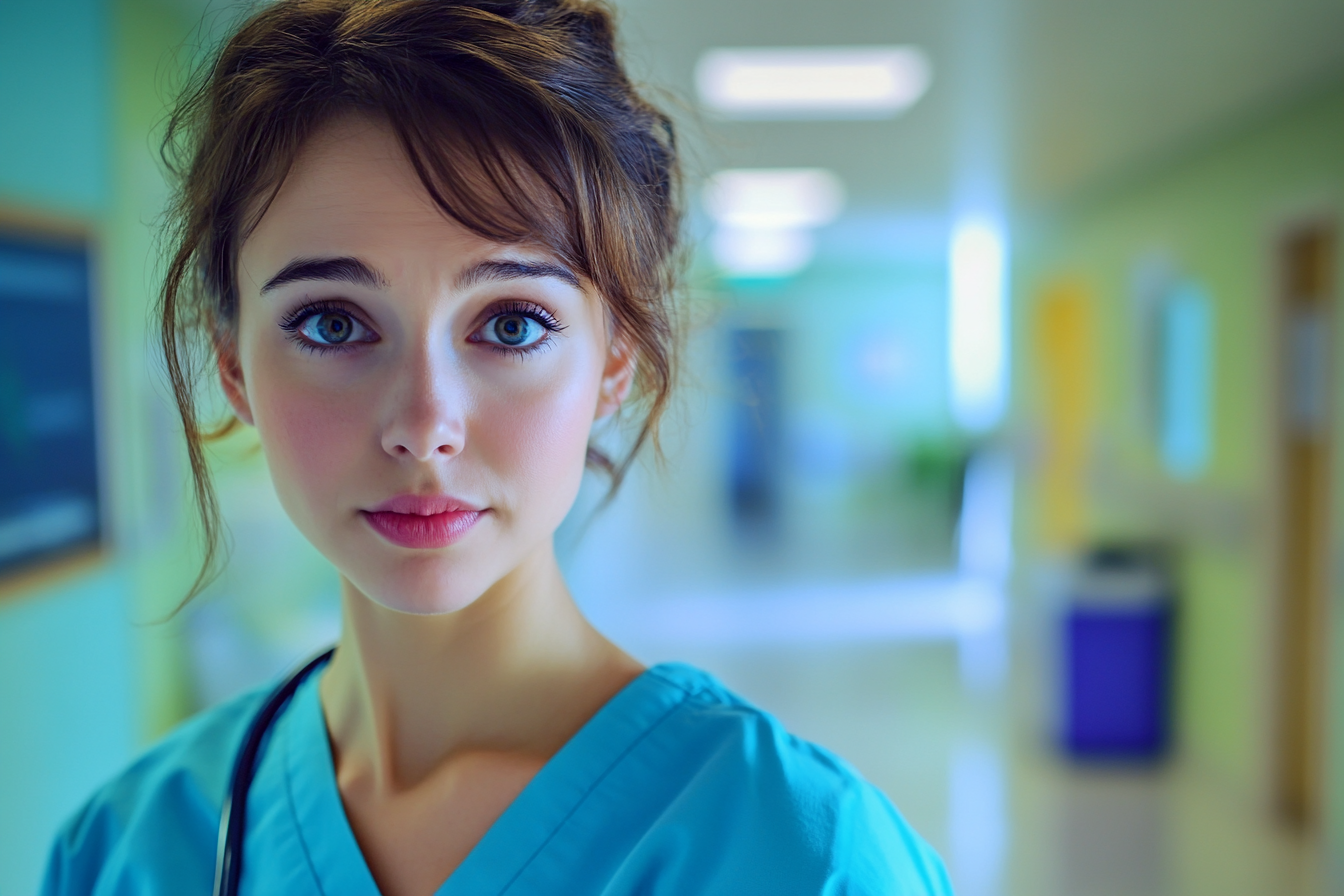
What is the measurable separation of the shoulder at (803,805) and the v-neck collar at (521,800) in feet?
0.11

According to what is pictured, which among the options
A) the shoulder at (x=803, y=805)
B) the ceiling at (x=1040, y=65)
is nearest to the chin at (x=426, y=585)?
the shoulder at (x=803, y=805)

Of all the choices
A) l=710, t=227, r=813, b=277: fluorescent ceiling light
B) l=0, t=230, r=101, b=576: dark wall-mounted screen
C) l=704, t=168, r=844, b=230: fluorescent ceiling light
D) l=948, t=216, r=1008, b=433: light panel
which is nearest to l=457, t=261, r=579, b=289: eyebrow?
l=0, t=230, r=101, b=576: dark wall-mounted screen

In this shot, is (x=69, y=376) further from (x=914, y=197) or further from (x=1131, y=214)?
(x=914, y=197)

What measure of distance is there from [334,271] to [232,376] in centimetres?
21

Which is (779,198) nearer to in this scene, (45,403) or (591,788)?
(45,403)

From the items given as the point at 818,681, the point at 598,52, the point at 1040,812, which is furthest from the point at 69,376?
the point at 818,681

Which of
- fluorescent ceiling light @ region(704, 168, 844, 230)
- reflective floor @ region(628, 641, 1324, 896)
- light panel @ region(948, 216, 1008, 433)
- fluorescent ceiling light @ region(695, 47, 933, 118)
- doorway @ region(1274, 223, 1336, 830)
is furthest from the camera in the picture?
light panel @ region(948, 216, 1008, 433)

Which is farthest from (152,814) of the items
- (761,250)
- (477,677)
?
(761,250)

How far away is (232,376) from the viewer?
0.85m

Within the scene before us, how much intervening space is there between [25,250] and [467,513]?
159 centimetres

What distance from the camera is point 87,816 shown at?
36.9 inches

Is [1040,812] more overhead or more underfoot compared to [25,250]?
more underfoot

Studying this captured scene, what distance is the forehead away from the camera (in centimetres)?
69

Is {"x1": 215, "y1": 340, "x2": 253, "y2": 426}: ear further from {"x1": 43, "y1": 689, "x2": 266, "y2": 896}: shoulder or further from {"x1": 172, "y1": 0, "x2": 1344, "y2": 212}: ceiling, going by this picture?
{"x1": 172, "y1": 0, "x2": 1344, "y2": 212}: ceiling
